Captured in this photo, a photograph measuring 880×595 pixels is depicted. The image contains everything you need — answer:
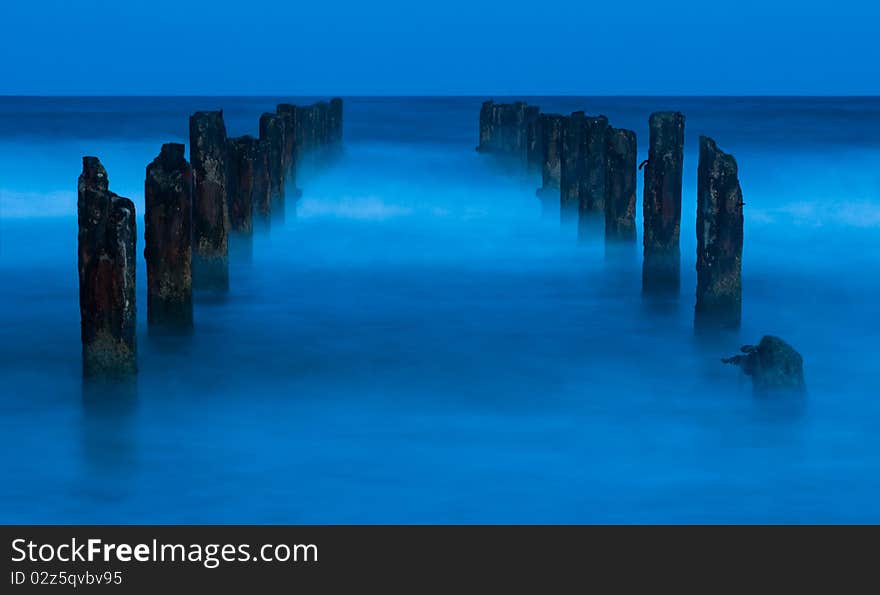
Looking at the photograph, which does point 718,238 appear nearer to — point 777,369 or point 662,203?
point 777,369

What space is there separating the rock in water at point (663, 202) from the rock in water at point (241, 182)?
3.56 m

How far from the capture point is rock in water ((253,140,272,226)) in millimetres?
13680

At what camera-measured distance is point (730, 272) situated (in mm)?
8797

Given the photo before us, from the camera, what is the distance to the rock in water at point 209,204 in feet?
32.9

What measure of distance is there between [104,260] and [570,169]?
9400mm

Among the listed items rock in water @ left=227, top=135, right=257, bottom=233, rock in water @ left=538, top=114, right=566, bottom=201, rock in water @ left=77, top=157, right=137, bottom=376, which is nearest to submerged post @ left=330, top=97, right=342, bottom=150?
rock in water @ left=538, top=114, right=566, bottom=201

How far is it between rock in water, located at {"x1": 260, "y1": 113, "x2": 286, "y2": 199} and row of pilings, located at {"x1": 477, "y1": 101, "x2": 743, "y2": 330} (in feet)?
10.1

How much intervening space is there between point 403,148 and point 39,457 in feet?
94.5

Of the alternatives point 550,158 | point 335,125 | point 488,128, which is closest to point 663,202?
point 550,158

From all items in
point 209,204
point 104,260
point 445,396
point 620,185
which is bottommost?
point 445,396

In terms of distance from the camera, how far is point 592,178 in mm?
13742

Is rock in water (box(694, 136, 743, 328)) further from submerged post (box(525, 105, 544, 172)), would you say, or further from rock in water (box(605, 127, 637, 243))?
submerged post (box(525, 105, 544, 172))
